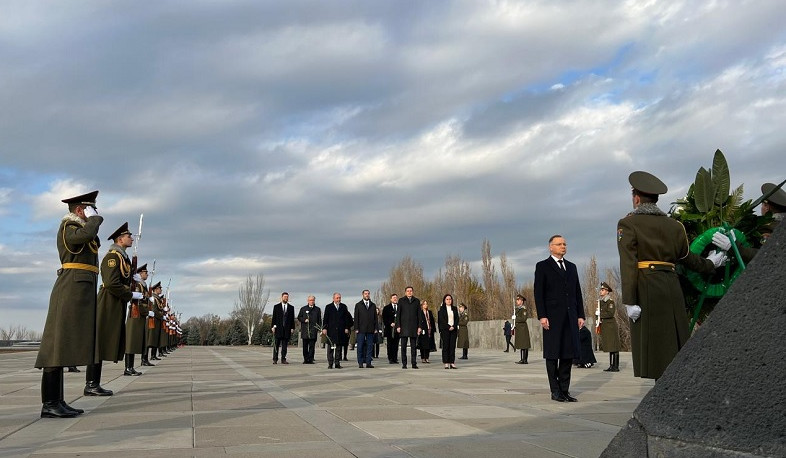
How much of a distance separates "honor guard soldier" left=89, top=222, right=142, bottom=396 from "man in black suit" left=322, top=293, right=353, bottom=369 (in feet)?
28.7

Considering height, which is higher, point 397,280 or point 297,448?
point 397,280

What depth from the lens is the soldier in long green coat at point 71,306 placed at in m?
6.89

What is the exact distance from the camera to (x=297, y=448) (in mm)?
4926

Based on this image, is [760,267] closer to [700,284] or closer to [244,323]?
[700,284]

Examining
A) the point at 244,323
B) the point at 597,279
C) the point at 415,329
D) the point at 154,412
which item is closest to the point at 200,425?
the point at 154,412

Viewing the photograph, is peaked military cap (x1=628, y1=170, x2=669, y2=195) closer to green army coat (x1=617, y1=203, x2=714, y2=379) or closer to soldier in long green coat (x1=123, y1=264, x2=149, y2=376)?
green army coat (x1=617, y1=203, x2=714, y2=379)

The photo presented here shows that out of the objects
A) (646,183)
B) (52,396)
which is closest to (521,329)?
(646,183)

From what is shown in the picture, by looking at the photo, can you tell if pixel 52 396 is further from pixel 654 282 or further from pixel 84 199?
pixel 654 282

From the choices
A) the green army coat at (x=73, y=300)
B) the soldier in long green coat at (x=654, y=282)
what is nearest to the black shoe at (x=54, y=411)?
the green army coat at (x=73, y=300)

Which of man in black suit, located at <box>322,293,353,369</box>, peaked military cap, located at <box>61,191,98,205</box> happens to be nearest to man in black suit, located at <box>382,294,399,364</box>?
man in black suit, located at <box>322,293,353,369</box>

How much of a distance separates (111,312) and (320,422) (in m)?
4.43

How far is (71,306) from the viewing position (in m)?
7.17

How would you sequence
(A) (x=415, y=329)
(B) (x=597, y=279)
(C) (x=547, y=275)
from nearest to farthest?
1. (C) (x=547, y=275)
2. (A) (x=415, y=329)
3. (B) (x=597, y=279)

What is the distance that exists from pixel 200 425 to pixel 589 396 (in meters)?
5.25
